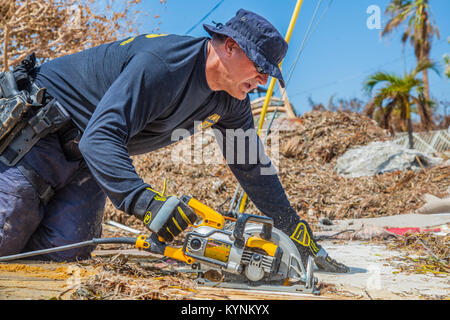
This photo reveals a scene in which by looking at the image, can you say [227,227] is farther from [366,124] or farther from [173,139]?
[366,124]

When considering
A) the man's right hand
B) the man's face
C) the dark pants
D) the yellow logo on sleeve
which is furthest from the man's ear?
the dark pants

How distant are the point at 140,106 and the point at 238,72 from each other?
0.53 meters

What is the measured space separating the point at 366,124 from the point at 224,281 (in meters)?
6.30

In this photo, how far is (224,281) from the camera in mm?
1718

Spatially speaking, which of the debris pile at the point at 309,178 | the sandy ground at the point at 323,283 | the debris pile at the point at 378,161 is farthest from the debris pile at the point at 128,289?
A: the debris pile at the point at 378,161

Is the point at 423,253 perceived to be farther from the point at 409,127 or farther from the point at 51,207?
the point at 409,127

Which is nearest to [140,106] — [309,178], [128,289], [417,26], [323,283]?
[128,289]

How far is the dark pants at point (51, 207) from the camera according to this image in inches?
78.2

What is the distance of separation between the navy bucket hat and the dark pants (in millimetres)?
1111

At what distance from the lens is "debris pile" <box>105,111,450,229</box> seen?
507 centimetres

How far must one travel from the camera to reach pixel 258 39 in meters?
1.80

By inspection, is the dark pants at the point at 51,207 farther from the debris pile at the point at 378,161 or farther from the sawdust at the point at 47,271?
the debris pile at the point at 378,161

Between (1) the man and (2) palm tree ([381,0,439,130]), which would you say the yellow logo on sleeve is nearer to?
(1) the man
